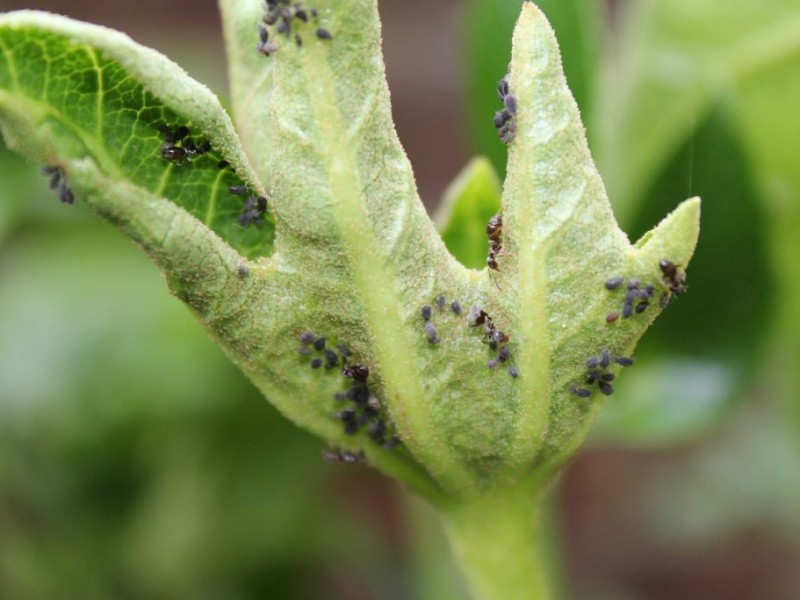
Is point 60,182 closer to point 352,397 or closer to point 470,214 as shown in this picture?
point 352,397

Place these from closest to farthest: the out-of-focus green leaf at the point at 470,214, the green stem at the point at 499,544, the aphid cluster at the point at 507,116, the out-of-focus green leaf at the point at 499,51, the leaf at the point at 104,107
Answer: the leaf at the point at 104,107 → the aphid cluster at the point at 507,116 → the green stem at the point at 499,544 → the out-of-focus green leaf at the point at 470,214 → the out-of-focus green leaf at the point at 499,51

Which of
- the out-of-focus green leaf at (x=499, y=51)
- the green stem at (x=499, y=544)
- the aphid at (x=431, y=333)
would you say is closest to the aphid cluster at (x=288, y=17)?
the aphid at (x=431, y=333)

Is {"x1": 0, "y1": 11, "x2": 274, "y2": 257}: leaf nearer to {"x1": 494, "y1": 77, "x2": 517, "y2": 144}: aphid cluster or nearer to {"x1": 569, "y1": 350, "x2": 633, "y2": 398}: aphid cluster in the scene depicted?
{"x1": 494, "y1": 77, "x2": 517, "y2": 144}: aphid cluster

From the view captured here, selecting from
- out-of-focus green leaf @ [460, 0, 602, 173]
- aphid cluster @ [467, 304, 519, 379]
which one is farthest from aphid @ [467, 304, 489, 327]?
out-of-focus green leaf @ [460, 0, 602, 173]

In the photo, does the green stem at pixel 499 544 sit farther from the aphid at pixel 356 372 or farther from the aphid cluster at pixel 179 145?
the aphid cluster at pixel 179 145

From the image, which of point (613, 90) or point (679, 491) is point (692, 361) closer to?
point (613, 90)

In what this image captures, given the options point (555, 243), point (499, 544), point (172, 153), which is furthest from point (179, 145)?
point (499, 544)

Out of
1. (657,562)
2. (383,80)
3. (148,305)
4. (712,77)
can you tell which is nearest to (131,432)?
(148,305)
